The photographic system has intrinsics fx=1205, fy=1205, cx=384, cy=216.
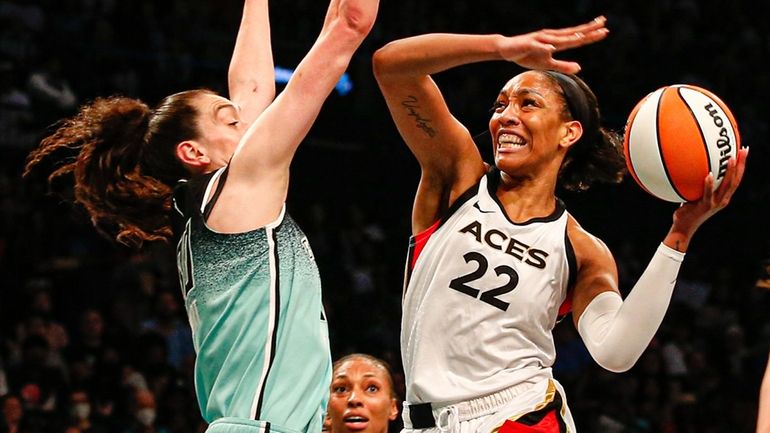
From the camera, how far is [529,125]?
4344 mm

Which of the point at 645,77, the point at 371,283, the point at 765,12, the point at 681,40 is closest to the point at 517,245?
the point at 371,283

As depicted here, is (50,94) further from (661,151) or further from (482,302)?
(661,151)

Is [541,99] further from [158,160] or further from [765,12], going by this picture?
[765,12]

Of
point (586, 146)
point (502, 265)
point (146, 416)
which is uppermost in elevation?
point (586, 146)

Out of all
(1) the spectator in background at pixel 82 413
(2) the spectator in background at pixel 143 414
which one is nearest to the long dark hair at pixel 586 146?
(2) the spectator in background at pixel 143 414

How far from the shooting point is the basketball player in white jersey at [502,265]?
4.05m

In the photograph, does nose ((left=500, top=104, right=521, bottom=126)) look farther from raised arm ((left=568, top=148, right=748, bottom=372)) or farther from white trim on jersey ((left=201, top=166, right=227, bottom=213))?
white trim on jersey ((left=201, top=166, right=227, bottom=213))

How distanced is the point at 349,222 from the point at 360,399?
6.92 meters

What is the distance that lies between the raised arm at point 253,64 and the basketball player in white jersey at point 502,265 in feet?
1.40

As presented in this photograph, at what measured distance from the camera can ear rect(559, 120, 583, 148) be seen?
445 cm

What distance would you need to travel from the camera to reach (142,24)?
39.5ft

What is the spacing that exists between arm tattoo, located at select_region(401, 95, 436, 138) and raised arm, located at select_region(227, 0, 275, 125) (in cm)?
50

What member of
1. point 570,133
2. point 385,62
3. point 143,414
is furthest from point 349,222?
point 385,62

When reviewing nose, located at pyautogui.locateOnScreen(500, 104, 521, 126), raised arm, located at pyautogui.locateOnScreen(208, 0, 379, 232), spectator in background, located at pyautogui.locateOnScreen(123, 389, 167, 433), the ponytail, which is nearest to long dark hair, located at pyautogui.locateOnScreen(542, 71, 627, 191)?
nose, located at pyautogui.locateOnScreen(500, 104, 521, 126)
